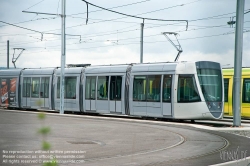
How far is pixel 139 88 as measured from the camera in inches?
1008

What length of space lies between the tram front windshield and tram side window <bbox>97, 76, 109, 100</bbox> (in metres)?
6.79

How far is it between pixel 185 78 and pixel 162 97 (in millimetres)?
1742

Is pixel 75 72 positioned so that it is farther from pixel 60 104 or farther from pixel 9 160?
pixel 9 160

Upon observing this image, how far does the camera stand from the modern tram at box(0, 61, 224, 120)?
22.9 metres

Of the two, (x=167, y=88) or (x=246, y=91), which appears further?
(x=246, y=91)

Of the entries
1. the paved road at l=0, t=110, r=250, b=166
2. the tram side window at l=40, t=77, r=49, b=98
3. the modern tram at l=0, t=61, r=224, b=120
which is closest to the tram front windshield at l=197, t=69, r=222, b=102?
the modern tram at l=0, t=61, r=224, b=120

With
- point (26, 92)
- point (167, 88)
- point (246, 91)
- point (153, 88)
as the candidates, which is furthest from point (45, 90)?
point (246, 91)

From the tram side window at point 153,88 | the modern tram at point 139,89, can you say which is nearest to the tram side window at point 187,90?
the modern tram at point 139,89

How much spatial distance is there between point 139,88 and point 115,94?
6.60ft

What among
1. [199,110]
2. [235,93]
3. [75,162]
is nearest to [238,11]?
[235,93]

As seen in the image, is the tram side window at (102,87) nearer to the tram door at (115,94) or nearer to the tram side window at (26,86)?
the tram door at (115,94)

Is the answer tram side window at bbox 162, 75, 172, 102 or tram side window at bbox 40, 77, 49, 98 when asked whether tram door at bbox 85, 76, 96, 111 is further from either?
tram side window at bbox 162, 75, 172, 102

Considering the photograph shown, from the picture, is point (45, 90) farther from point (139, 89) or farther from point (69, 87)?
point (139, 89)

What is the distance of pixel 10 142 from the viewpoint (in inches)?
499
